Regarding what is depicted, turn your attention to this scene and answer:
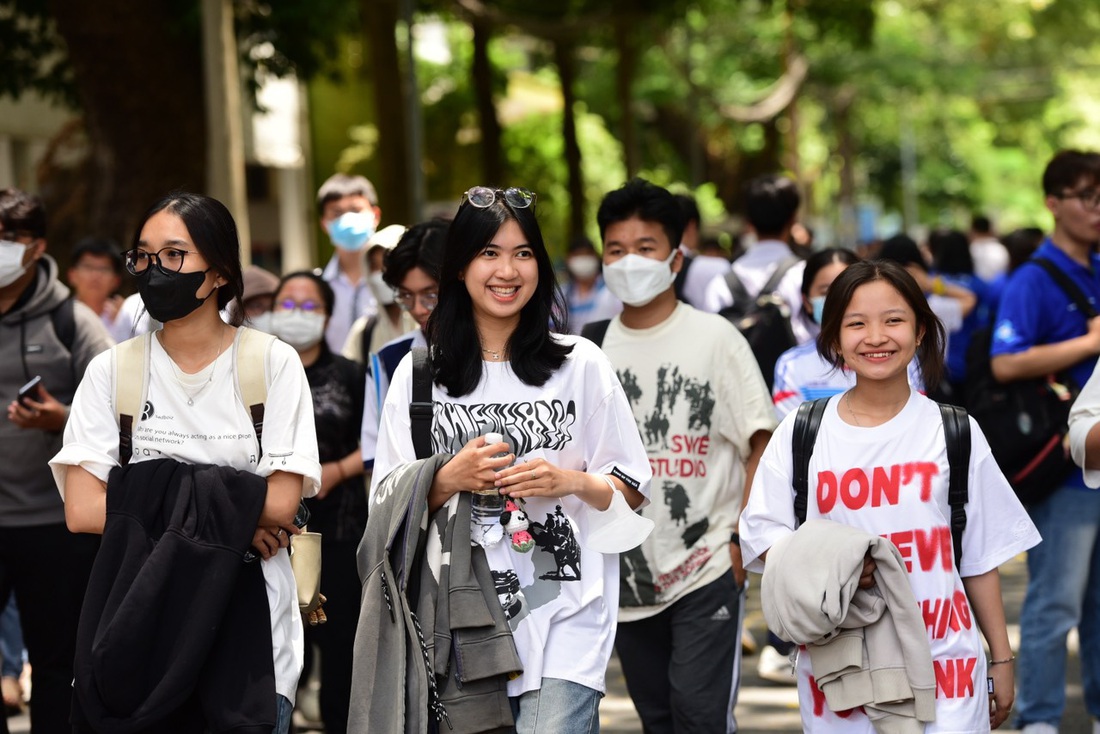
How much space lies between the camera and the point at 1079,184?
6375 mm

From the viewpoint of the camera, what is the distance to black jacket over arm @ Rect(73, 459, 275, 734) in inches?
155

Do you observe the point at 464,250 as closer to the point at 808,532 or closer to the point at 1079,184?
the point at 808,532

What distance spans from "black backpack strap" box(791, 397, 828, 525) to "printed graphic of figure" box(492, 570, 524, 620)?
80 cm

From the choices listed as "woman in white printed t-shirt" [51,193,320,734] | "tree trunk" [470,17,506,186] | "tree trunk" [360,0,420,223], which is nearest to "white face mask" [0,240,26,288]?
"woman in white printed t-shirt" [51,193,320,734]

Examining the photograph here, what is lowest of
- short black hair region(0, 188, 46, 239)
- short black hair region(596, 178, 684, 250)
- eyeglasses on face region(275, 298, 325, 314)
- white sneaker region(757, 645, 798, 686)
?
white sneaker region(757, 645, 798, 686)

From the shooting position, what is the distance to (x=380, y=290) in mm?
6855

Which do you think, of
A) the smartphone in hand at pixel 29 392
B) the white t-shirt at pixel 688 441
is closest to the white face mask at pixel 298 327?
the smartphone in hand at pixel 29 392

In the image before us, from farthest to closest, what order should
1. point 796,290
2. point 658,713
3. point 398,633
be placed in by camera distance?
point 796,290
point 658,713
point 398,633

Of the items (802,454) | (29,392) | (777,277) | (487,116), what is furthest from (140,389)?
(487,116)

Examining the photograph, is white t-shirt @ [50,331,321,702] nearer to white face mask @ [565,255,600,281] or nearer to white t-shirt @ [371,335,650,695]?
white t-shirt @ [371,335,650,695]

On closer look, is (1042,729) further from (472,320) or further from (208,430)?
(208,430)

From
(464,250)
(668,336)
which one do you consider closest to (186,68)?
(668,336)

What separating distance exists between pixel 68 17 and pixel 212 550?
9095 mm

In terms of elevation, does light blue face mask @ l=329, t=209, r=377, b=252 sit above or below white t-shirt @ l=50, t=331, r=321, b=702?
above
